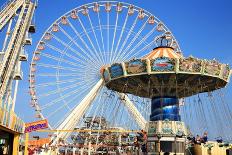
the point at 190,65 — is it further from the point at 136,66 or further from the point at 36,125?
the point at 36,125

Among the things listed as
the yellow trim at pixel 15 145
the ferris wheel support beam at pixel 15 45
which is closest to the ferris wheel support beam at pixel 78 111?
the ferris wheel support beam at pixel 15 45

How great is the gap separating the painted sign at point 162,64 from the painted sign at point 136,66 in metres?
0.66

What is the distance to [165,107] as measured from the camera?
27.2m

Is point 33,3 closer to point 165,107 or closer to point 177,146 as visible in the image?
point 165,107

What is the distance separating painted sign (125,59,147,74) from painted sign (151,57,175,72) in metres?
0.66

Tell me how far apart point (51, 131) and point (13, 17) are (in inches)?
538

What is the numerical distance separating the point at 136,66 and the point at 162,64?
185 centimetres

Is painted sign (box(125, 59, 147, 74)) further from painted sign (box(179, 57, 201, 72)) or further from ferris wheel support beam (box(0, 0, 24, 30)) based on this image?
ferris wheel support beam (box(0, 0, 24, 30))

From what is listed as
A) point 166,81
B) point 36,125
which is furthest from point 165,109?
point 36,125

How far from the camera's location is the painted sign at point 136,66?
26.0 metres

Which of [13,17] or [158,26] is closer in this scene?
[13,17]

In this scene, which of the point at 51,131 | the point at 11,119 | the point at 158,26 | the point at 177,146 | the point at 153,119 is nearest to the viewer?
the point at 11,119

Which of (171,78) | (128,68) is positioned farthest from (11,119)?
(171,78)

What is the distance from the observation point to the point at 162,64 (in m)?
25.6
